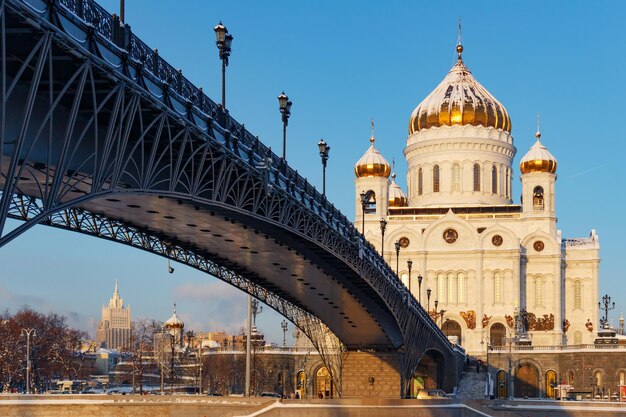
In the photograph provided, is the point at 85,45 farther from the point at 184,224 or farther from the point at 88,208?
the point at 184,224

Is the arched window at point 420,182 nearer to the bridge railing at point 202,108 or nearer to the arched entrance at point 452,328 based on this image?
the arched entrance at point 452,328

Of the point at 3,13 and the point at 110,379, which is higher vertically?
the point at 3,13

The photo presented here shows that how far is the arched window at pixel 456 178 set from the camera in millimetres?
113938

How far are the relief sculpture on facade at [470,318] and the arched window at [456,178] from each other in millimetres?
14829

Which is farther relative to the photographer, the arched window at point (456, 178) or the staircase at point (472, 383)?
the arched window at point (456, 178)

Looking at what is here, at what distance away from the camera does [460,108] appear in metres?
Result: 116

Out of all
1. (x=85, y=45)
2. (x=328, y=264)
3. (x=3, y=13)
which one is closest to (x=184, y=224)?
(x=328, y=264)

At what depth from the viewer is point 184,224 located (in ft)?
120

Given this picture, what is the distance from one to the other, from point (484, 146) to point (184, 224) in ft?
266

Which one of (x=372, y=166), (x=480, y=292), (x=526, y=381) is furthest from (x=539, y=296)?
(x=372, y=166)

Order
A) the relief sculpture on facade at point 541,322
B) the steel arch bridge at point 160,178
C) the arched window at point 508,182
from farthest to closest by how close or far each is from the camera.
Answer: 1. the arched window at point 508,182
2. the relief sculpture on facade at point 541,322
3. the steel arch bridge at point 160,178

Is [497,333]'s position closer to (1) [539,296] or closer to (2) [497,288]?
(2) [497,288]

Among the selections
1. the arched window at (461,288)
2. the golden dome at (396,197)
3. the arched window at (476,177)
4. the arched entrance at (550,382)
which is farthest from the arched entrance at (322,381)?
the golden dome at (396,197)

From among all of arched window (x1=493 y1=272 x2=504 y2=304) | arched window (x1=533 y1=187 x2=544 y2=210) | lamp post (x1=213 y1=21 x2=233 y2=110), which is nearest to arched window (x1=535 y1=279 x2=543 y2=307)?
arched window (x1=493 y1=272 x2=504 y2=304)
